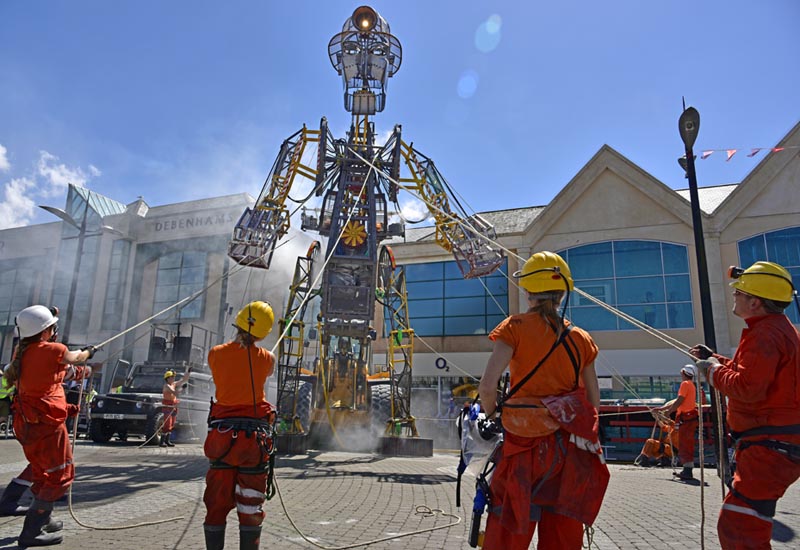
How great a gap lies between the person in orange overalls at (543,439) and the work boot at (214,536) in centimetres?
184

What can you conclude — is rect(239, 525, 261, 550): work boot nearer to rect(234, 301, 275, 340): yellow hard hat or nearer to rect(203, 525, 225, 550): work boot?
rect(203, 525, 225, 550): work boot

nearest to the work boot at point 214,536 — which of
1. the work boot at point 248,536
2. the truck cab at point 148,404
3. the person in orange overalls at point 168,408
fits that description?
the work boot at point 248,536

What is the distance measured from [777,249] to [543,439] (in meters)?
21.7

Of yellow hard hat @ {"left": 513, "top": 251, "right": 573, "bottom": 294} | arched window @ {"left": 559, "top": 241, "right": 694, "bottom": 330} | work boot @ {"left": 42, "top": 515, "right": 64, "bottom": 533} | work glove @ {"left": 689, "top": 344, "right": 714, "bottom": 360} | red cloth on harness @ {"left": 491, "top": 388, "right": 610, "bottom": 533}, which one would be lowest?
work boot @ {"left": 42, "top": 515, "right": 64, "bottom": 533}

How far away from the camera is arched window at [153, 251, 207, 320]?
105 ft

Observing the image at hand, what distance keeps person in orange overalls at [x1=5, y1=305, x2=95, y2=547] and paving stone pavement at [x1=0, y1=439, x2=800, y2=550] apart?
1.12 feet

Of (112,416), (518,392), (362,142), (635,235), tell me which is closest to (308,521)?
(518,392)

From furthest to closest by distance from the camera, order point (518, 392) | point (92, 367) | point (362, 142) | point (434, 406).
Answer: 1. point (434, 406)
2. point (362, 142)
3. point (92, 367)
4. point (518, 392)

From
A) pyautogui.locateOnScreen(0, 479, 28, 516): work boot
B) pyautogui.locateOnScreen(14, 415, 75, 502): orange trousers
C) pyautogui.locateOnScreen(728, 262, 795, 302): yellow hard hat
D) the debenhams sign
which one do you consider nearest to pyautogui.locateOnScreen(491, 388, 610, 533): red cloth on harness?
pyautogui.locateOnScreen(728, 262, 795, 302): yellow hard hat

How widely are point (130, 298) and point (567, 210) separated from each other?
27.7 meters

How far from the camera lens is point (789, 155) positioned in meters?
20.0

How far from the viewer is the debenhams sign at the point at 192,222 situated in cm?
3212

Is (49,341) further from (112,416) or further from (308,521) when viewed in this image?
(112,416)

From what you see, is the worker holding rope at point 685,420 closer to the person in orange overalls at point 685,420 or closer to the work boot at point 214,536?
the person in orange overalls at point 685,420
